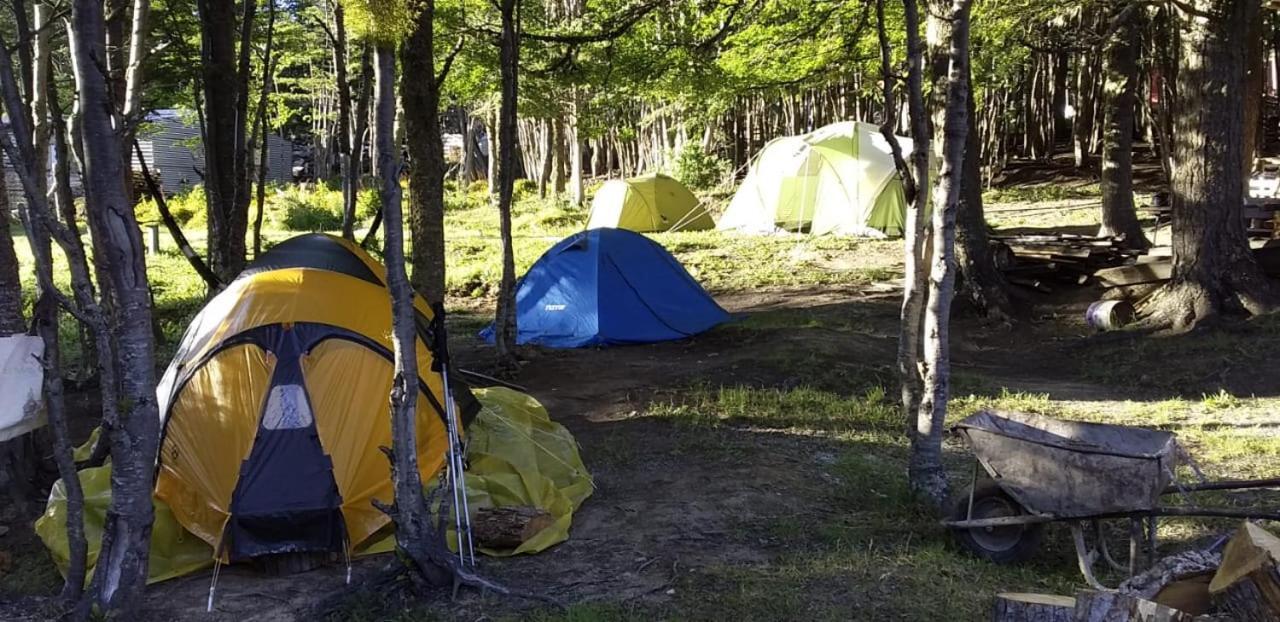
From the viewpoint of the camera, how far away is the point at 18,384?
212 inches

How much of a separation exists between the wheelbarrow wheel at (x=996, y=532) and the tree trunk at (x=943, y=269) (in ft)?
1.33

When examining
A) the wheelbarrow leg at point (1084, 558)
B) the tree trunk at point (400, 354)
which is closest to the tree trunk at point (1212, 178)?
the wheelbarrow leg at point (1084, 558)

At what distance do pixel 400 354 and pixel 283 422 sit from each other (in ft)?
3.93

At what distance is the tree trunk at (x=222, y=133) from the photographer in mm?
8875

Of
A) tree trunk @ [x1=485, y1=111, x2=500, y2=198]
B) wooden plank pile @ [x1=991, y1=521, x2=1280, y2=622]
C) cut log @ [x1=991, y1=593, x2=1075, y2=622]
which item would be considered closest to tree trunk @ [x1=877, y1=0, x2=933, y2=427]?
wooden plank pile @ [x1=991, y1=521, x2=1280, y2=622]

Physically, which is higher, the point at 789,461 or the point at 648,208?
the point at 648,208

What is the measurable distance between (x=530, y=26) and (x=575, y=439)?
8894mm

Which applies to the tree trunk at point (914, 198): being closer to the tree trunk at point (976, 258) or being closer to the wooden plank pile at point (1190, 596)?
the wooden plank pile at point (1190, 596)

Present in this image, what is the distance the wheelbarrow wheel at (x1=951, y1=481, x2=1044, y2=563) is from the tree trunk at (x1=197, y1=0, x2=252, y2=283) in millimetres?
6395

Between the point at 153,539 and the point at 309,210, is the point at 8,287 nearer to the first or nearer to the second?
the point at 153,539

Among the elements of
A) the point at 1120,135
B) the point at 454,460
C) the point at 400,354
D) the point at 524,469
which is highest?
the point at 1120,135

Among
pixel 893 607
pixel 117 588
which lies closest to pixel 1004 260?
pixel 893 607

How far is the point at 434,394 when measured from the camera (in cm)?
605

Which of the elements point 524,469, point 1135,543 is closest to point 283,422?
point 524,469
